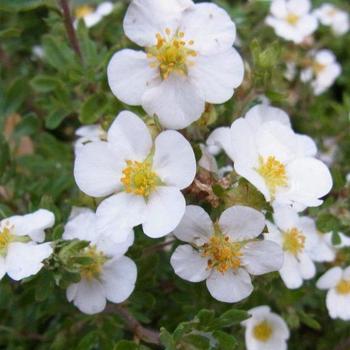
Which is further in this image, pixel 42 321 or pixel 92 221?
pixel 42 321

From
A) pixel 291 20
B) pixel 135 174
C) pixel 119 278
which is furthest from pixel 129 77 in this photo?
pixel 291 20

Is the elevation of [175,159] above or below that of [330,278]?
above

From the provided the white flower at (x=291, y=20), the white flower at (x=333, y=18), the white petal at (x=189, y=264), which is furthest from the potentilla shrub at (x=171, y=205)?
the white flower at (x=333, y=18)

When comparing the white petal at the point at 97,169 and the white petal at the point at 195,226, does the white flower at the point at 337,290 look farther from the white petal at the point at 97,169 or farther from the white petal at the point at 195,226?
the white petal at the point at 97,169

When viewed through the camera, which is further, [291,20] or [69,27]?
[291,20]

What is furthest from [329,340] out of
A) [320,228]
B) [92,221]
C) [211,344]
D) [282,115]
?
[92,221]

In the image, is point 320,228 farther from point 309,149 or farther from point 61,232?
point 61,232

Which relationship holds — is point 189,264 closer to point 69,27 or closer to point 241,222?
point 241,222
